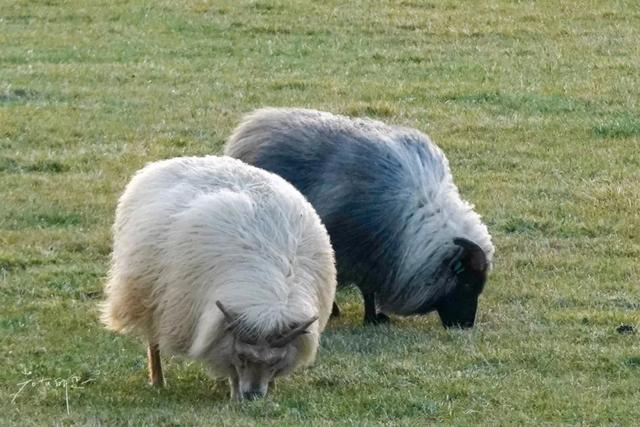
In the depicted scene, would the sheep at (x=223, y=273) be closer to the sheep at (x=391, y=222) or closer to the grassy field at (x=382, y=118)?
the grassy field at (x=382, y=118)

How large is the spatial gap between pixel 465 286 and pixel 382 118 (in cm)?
606

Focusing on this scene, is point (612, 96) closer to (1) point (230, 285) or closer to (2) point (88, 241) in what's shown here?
(2) point (88, 241)

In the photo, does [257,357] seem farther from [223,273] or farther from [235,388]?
[223,273]

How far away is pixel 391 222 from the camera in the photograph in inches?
421

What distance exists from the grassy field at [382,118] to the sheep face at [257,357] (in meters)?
0.15

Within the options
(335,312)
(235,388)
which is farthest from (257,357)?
(335,312)

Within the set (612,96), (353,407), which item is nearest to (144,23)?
(612,96)

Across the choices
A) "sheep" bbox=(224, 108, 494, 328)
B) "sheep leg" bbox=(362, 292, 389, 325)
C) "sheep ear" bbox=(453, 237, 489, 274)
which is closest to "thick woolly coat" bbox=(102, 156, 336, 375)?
"sheep" bbox=(224, 108, 494, 328)

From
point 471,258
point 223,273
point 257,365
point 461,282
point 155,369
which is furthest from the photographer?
point 461,282

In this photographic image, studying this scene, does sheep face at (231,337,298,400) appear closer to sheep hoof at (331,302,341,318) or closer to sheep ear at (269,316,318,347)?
sheep ear at (269,316,318,347)

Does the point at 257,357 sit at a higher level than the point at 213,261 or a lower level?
lower

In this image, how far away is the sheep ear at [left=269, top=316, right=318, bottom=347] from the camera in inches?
321

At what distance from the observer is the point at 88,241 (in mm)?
12188

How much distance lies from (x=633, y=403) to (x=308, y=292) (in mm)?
1964
